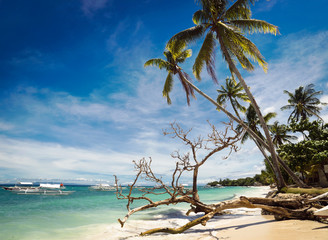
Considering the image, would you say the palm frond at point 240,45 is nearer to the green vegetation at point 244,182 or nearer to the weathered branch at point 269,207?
the weathered branch at point 269,207

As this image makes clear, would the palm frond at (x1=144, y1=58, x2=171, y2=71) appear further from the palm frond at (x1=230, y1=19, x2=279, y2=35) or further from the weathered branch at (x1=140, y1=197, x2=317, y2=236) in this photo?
the weathered branch at (x1=140, y1=197, x2=317, y2=236)

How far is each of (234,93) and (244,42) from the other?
10.0 m

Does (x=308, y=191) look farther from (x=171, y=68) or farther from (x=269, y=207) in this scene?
(x=171, y=68)

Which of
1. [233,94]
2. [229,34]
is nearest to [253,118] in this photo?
[233,94]

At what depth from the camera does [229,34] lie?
1026 cm

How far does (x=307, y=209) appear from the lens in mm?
6301

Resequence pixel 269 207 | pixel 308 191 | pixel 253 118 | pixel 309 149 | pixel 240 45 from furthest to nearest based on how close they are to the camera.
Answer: pixel 253 118, pixel 309 149, pixel 240 45, pixel 308 191, pixel 269 207

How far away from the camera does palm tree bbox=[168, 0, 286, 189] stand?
32.3 feet

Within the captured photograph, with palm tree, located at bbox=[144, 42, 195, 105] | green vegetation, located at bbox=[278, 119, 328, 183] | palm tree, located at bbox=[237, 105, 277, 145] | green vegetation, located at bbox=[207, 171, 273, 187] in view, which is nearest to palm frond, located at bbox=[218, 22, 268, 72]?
palm tree, located at bbox=[144, 42, 195, 105]

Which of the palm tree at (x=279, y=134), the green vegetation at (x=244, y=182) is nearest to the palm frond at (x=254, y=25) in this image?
the palm tree at (x=279, y=134)

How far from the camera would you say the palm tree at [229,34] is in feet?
32.3

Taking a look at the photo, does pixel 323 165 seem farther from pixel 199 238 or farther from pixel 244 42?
pixel 199 238

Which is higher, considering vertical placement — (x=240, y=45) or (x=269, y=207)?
(x=240, y=45)

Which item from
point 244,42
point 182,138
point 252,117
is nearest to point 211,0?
point 244,42
